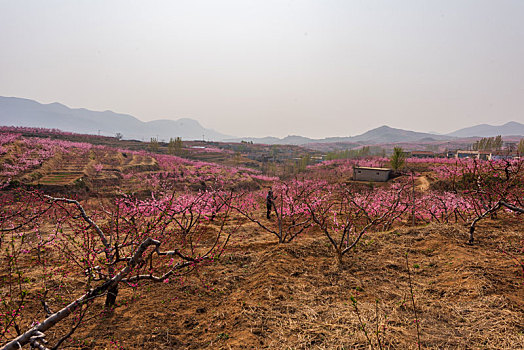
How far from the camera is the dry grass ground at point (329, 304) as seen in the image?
13.3 ft

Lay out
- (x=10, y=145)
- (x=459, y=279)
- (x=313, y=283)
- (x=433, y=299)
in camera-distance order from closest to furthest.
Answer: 1. (x=433, y=299)
2. (x=459, y=279)
3. (x=313, y=283)
4. (x=10, y=145)

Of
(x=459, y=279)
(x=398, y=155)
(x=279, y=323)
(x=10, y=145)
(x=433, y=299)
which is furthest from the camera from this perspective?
(x=398, y=155)

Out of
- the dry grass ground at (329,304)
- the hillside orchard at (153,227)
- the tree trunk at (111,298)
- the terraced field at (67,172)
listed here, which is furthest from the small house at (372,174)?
the terraced field at (67,172)

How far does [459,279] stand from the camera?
220 inches

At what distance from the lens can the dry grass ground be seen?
13.3 ft

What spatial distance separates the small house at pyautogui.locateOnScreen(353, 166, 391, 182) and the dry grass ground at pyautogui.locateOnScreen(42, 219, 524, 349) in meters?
33.9

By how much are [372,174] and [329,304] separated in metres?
39.7

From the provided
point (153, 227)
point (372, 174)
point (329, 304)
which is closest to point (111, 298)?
point (153, 227)

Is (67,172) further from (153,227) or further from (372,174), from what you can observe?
(372,174)

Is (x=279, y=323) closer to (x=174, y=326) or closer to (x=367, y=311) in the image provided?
(x=367, y=311)

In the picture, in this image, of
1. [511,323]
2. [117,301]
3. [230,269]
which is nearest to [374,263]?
[511,323]

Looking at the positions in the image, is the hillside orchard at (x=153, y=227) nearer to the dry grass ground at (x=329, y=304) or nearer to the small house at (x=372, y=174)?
the dry grass ground at (x=329, y=304)

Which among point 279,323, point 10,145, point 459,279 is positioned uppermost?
point 10,145

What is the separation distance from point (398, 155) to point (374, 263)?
41968mm
